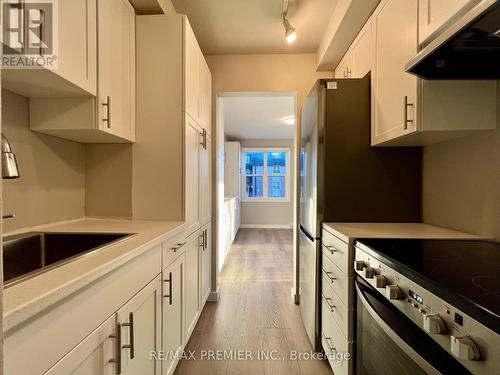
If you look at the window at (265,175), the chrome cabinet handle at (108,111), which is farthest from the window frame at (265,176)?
the chrome cabinet handle at (108,111)

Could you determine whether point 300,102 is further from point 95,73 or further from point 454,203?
point 95,73

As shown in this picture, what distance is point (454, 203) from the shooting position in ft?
4.96

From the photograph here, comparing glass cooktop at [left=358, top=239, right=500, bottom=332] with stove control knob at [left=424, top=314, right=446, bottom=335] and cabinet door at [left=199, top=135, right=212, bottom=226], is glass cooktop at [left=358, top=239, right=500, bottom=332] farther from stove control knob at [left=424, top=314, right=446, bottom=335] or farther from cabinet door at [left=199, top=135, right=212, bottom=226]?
cabinet door at [left=199, top=135, right=212, bottom=226]

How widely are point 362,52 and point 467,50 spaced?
1015mm

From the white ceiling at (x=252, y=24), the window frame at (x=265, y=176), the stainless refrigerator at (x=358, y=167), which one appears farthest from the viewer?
the window frame at (x=265, y=176)

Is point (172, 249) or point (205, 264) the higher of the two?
Answer: point (172, 249)

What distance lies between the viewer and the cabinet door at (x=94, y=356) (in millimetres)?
699

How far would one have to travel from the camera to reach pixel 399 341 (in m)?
0.85

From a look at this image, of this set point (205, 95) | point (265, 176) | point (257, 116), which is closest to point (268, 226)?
point (265, 176)

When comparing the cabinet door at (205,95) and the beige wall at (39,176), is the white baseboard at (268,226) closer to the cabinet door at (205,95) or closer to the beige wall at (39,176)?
the cabinet door at (205,95)

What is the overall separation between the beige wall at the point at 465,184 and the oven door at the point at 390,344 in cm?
71

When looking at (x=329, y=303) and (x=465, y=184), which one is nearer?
(x=465, y=184)

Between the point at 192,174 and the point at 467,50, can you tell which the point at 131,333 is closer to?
the point at 192,174

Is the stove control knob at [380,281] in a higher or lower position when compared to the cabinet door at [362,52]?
lower
